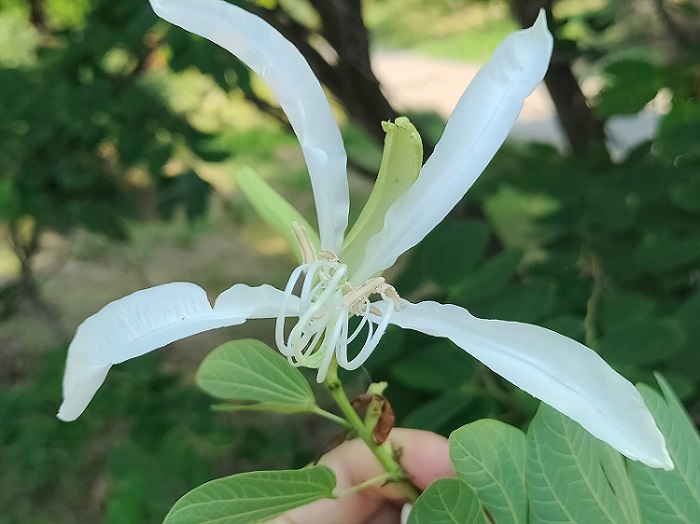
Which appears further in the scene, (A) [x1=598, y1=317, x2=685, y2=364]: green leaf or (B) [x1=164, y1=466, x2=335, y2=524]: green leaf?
(A) [x1=598, y1=317, x2=685, y2=364]: green leaf

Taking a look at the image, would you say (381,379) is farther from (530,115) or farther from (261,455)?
(530,115)

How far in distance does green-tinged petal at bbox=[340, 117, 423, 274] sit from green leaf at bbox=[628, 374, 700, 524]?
0.15m

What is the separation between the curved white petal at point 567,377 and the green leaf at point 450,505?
6cm

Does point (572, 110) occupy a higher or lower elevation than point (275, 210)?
lower

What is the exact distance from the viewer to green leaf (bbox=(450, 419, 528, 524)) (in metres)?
0.30

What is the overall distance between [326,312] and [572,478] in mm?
135

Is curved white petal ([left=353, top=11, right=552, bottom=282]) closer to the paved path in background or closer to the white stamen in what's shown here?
the white stamen

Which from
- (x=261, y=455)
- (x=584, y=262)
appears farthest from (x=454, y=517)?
(x=261, y=455)


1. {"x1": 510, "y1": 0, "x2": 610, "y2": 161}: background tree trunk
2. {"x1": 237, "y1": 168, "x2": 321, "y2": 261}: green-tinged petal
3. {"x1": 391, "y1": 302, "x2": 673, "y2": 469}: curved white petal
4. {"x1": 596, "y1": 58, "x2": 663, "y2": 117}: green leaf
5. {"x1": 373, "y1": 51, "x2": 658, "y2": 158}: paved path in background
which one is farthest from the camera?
{"x1": 373, "y1": 51, "x2": 658, "y2": 158}: paved path in background

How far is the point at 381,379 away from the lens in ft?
1.79

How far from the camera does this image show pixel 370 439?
0.31 metres

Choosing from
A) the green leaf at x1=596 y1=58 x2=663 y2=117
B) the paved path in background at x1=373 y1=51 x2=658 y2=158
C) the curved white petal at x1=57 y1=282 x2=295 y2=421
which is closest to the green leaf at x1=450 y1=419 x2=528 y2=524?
the curved white petal at x1=57 y1=282 x2=295 y2=421

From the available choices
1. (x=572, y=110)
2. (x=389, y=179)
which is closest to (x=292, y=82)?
(x=389, y=179)

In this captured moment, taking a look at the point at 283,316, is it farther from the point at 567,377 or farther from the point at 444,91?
the point at 444,91
